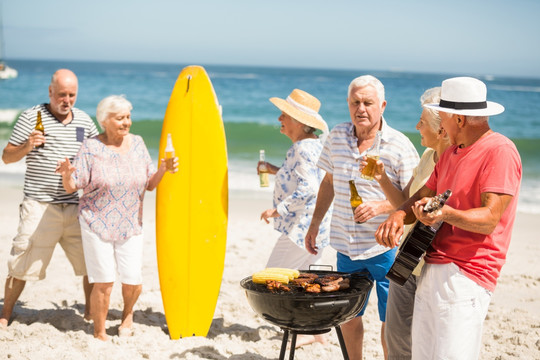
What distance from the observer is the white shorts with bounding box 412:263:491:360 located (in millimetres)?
2570

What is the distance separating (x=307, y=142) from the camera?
4.18 metres

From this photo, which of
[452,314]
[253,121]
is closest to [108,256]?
[452,314]

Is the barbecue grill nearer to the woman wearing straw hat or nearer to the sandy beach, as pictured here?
the woman wearing straw hat

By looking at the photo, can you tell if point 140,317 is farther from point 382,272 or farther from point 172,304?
point 382,272

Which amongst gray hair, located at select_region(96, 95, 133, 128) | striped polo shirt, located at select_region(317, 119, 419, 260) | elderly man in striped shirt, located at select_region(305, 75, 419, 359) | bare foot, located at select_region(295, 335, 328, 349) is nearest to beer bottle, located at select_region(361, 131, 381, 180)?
elderly man in striped shirt, located at select_region(305, 75, 419, 359)

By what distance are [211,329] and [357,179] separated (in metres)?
1.80

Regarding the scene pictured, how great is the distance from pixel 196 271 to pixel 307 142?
1.23 m

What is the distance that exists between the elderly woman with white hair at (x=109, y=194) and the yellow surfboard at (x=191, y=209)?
258 millimetres

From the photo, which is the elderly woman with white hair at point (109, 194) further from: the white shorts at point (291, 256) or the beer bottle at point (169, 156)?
the white shorts at point (291, 256)

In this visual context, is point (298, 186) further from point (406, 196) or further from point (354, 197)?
point (406, 196)

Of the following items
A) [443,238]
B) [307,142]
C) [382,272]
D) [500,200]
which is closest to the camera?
[500,200]

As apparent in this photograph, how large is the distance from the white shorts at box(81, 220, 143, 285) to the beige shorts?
0.32 meters

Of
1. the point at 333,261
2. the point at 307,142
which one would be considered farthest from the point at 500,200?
the point at 333,261

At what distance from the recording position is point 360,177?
3598 mm
